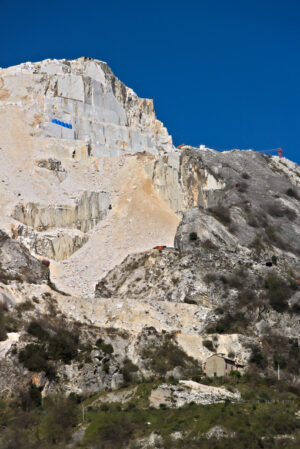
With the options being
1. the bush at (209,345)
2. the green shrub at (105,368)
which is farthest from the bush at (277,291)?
the green shrub at (105,368)

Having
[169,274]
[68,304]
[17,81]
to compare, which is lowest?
[68,304]

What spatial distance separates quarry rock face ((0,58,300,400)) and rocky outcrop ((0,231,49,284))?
140 millimetres

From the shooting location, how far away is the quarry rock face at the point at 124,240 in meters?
54.2

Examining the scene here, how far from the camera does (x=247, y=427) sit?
4088 centimetres

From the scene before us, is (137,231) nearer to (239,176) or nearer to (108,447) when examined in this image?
(239,176)

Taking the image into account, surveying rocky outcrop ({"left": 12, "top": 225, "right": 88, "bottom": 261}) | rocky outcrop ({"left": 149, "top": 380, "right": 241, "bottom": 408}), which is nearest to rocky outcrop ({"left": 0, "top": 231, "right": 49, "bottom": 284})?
rocky outcrop ({"left": 12, "top": 225, "right": 88, "bottom": 261})

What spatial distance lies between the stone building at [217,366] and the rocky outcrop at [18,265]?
17.7m

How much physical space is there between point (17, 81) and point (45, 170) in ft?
59.7

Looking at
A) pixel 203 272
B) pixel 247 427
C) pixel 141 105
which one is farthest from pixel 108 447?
pixel 141 105

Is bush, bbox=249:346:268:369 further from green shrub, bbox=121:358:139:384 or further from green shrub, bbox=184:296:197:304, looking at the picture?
green shrub, bbox=184:296:197:304

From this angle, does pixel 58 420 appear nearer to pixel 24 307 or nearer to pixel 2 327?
pixel 2 327

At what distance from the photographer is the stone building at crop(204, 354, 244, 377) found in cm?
5250

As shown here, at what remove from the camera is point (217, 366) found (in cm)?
5278

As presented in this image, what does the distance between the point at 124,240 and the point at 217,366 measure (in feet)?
98.1
